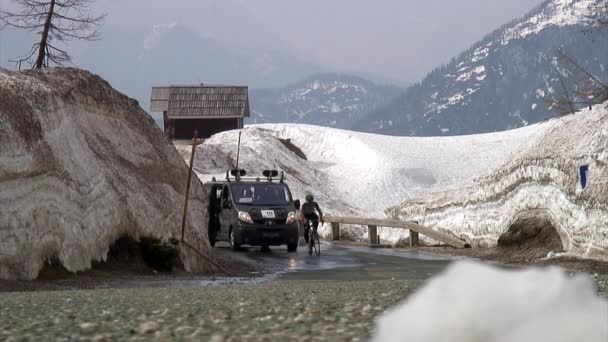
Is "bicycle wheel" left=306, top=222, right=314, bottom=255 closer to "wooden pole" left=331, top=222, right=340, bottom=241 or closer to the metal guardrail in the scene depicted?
the metal guardrail

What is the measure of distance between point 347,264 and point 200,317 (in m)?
16.2

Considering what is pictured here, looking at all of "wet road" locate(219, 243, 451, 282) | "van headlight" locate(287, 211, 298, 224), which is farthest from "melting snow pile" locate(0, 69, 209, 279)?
"van headlight" locate(287, 211, 298, 224)

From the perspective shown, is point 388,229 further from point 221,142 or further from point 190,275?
point 221,142

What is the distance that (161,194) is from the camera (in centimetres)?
2081

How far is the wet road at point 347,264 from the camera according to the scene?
19422mm

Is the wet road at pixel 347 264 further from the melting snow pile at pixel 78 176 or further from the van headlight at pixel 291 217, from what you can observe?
the melting snow pile at pixel 78 176

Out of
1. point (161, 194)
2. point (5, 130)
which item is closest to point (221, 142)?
point (161, 194)

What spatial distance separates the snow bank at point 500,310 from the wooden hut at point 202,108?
3318 inches

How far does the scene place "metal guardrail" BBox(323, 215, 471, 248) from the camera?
30297 mm

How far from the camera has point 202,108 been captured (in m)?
87.6

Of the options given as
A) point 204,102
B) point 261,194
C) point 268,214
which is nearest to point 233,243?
point 268,214

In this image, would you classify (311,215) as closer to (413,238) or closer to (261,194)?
(261,194)

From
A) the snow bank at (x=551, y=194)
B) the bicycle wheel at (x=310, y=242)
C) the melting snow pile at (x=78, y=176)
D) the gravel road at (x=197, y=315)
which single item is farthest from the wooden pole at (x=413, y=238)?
the gravel road at (x=197, y=315)

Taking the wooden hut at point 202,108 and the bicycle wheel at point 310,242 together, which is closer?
the bicycle wheel at point 310,242
